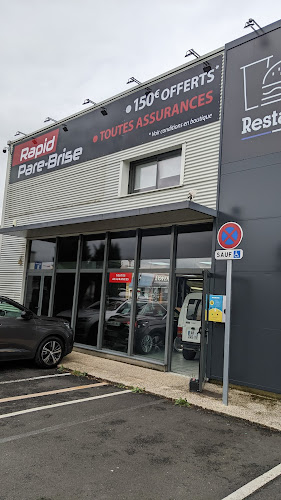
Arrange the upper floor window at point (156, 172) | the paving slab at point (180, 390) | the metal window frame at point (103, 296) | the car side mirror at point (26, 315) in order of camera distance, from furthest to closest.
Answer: the metal window frame at point (103, 296), the upper floor window at point (156, 172), the car side mirror at point (26, 315), the paving slab at point (180, 390)

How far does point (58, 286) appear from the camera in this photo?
436 inches

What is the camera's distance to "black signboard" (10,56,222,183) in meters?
8.31

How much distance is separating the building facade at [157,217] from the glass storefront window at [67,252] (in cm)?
3

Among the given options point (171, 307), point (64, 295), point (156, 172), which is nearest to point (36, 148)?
point (64, 295)

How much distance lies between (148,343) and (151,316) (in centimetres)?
60

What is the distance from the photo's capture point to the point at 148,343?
8531mm

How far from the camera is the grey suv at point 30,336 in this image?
24.3 ft

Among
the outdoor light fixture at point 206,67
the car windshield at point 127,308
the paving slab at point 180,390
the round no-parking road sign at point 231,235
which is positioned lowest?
the paving slab at point 180,390

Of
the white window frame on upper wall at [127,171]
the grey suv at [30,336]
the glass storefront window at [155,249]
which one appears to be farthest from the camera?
the white window frame on upper wall at [127,171]

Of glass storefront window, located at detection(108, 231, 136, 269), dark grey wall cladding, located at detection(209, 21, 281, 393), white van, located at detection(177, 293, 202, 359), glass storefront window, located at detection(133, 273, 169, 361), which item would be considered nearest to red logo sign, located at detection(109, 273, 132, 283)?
glass storefront window, located at detection(108, 231, 136, 269)

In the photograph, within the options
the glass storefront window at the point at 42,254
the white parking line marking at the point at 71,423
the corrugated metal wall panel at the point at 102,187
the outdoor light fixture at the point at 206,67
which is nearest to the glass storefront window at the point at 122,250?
the corrugated metal wall panel at the point at 102,187

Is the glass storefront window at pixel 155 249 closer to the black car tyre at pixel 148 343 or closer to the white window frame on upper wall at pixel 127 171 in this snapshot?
the white window frame on upper wall at pixel 127 171

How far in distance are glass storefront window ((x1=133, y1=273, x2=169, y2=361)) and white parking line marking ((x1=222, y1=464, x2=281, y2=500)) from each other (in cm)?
450

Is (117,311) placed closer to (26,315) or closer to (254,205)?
(26,315)
